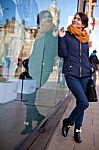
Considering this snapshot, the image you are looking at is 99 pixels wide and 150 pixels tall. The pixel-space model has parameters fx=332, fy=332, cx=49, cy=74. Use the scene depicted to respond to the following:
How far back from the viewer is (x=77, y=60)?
429 centimetres

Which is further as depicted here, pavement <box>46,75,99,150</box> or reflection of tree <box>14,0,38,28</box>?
reflection of tree <box>14,0,38,28</box>

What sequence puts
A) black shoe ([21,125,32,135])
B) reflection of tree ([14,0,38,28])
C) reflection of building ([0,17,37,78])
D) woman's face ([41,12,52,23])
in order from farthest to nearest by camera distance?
woman's face ([41,12,52,23]), reflection of tree ([14,0,38,28]), reflection of building ([0,17,37,78]), black shoe ([21,125,32,135])

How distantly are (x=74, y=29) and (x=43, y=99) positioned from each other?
5.11 ft

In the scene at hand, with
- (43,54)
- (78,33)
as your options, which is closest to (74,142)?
(78,33)

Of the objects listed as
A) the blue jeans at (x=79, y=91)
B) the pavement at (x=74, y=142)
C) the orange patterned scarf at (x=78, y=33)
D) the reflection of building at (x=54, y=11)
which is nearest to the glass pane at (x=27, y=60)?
the reflection of building at (x=54, y=11)

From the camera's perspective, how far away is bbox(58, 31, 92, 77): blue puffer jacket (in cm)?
427

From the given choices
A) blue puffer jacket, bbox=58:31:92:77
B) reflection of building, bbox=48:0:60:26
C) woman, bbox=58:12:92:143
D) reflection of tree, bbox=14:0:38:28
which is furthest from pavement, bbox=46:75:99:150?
reflection of building, bbox=48:0:60:26

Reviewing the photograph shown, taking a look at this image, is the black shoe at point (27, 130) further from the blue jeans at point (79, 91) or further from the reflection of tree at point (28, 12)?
the reflection of tree at point (28, 12)

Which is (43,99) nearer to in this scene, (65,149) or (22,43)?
(22,43)

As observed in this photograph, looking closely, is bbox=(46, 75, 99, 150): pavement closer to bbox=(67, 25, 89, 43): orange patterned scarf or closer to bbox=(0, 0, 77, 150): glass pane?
bbox=(0, 0, 77, 150): glass pane

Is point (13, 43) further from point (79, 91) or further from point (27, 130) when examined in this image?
point (27, 130)

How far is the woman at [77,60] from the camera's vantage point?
427 centimetres

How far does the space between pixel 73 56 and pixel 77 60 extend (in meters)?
0.07

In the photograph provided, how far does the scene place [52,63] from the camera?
6094 mm
